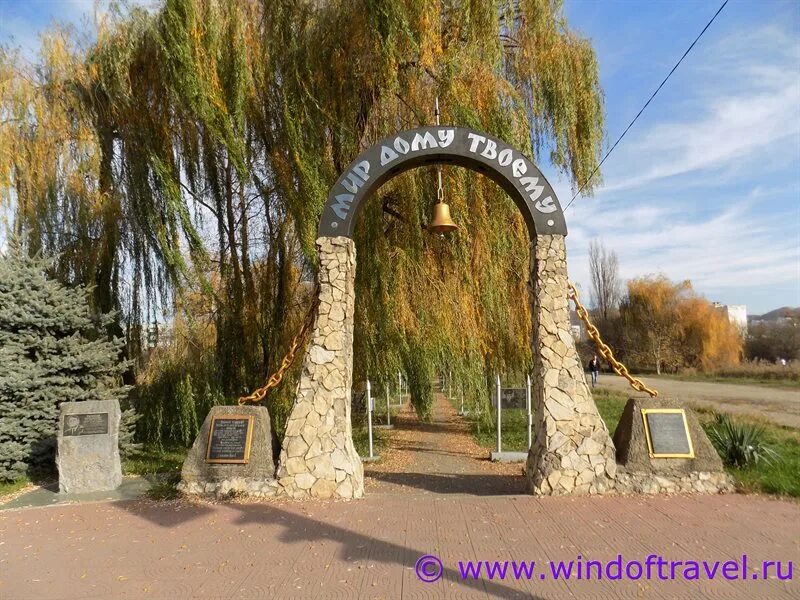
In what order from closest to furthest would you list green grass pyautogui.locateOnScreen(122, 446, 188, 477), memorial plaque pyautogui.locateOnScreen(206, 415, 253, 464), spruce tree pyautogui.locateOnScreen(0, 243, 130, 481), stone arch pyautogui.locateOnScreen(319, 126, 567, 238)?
memorial plaque pyautogui.locateOnScreen(206, 415, 253, 464)
stone arch pyautogui.locateOnScreen(319, 126, 567, 238)
spruce tree pyautogui.locateOnScreen(0, 243, 130, 481)
green grass pyautogui.locateOnScreen(122, 446, 188, 477)

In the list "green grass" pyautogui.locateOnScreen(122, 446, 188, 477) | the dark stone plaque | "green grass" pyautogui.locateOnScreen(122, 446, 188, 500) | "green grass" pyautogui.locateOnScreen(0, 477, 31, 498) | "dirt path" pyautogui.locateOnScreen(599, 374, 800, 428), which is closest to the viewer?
"green grass" pyautogui.locateOnScreen(122, 446, 188, 500)

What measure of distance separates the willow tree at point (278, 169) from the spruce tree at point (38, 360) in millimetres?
1006

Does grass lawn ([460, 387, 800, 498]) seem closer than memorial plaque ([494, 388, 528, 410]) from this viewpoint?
Yes

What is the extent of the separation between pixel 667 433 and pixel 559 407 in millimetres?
1248

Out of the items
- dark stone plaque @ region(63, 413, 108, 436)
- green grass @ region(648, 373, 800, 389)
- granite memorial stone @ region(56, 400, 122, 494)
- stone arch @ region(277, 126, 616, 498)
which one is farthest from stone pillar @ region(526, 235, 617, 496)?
green grass @ region(648, 373, 800, 389)

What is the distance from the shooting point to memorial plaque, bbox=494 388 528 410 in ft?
32.3

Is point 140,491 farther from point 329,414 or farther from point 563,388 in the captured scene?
point 563,388

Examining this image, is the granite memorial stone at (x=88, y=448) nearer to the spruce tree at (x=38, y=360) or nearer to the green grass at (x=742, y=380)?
the spruce tree at (x=38, y=360)

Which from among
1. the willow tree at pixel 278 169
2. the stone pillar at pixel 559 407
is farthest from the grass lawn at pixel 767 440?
the willow tree at pixel 278 169

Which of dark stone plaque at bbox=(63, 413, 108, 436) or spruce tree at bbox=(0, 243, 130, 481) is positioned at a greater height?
spruce tree at bbox=(0, 243, 130, 481)

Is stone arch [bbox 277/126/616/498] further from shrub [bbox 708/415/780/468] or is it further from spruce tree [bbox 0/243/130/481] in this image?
spruce tree [bbox 0/243/130/481]

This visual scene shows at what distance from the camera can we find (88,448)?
7.14 m

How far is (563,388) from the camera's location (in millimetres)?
6512

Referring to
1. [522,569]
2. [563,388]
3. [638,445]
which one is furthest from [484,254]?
[522,569]
